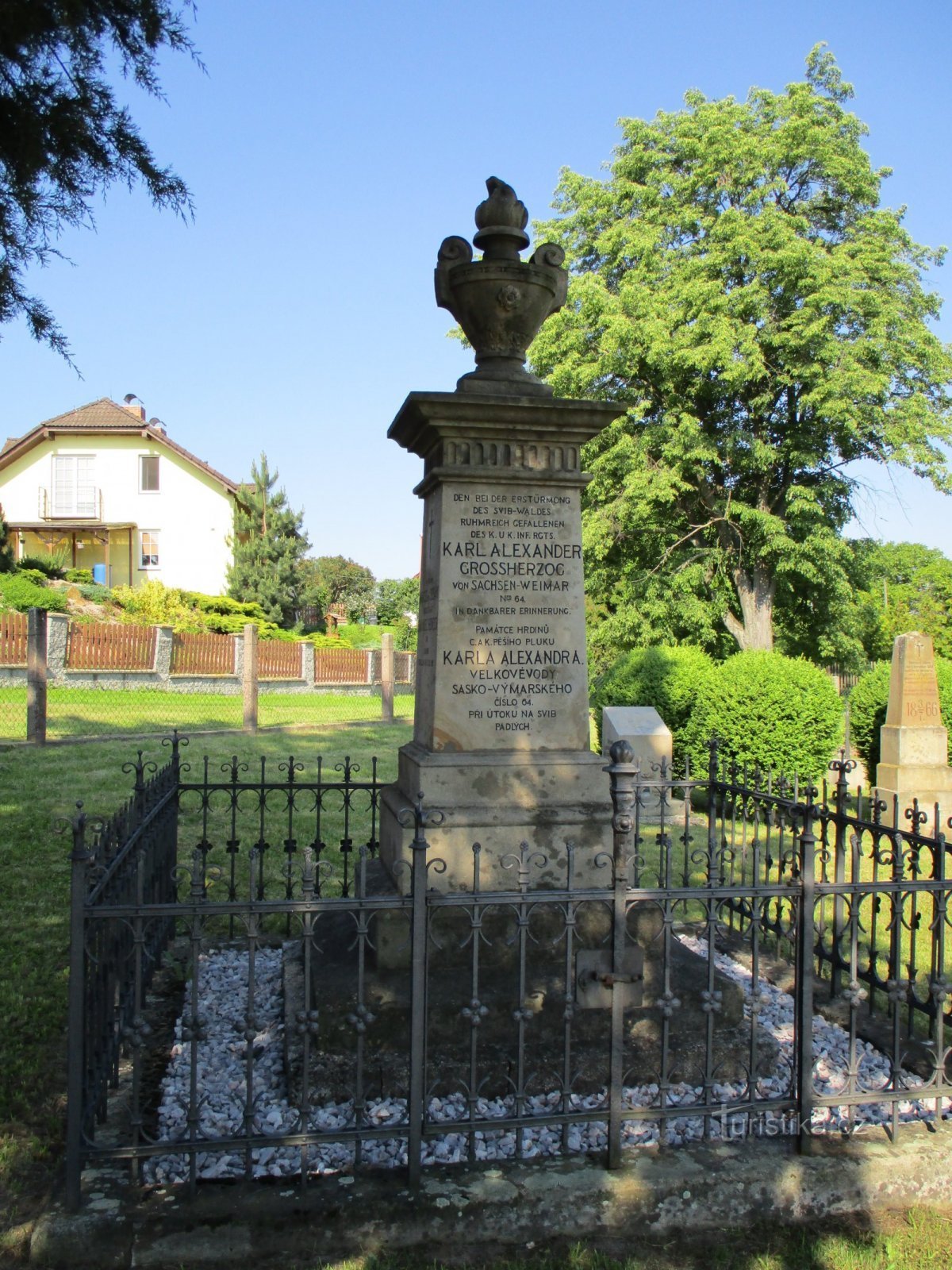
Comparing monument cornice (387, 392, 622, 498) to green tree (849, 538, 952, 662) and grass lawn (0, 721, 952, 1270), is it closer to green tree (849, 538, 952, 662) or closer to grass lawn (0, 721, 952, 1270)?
grass lawn (0, 721, 952, 1270)

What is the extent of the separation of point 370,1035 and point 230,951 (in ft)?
6.95

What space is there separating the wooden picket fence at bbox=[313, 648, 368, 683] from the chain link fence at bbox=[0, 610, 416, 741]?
0.04 metres

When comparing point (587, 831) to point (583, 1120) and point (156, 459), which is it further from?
point (156, 459)

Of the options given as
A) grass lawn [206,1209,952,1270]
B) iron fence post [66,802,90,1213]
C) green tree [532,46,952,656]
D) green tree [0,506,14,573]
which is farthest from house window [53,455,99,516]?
grass lawn [206,1209,952,1270]

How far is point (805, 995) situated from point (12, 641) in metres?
18.9

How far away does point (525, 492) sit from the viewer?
466 centimetres

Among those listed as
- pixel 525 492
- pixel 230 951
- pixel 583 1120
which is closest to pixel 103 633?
pixel 230 951

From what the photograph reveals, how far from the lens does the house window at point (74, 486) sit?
39406 millimetres

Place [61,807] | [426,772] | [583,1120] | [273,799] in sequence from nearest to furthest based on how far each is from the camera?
[583,1120] → [426,772] → [61,807] → [273,799]

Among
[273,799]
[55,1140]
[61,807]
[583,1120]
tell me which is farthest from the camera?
[273,799]

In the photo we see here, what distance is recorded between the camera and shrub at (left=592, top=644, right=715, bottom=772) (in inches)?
520

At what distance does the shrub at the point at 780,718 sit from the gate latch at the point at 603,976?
854 centimetres

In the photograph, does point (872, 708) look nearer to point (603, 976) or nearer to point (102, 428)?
point (603, 976)

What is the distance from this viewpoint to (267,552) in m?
39.8
